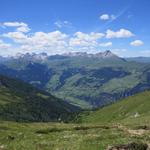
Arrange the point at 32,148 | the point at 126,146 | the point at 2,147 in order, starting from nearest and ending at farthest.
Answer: the point at 126,146 < the point at 32,148 < the point at 2,147

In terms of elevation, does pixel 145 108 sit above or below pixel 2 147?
below

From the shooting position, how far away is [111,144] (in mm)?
26953

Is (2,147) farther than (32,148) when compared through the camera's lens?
Yes

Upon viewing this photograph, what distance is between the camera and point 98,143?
27.9 m

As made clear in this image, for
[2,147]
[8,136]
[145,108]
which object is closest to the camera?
[2,147]

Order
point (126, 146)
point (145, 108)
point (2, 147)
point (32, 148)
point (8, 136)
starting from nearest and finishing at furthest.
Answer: point (126, 146) < point (32, 148) < point (2, 147) < point (8, 136) < point (145, 108)

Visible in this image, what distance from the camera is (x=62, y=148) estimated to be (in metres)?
26.6

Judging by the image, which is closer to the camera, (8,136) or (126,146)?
(126,146)

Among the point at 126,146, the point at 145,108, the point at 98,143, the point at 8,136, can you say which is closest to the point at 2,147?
the point at 8,136

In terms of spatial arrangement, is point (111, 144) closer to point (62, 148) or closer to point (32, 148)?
point (62, 148)

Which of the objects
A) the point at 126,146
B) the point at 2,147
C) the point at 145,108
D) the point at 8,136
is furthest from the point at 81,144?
the point at 145,108

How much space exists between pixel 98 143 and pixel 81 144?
1.41m

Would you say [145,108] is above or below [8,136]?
below

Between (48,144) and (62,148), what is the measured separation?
107 inches
